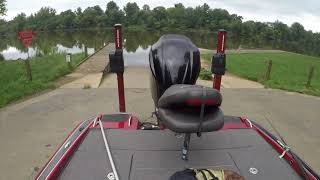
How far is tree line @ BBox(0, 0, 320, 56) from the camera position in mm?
57344

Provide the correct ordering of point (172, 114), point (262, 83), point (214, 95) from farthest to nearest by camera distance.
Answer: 1. point (262, 83)
2. point (172, 114)
3. point (214, 95)

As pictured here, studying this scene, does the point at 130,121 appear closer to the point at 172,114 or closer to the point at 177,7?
the point at 172,114

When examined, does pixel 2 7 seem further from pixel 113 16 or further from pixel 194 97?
pixel 113 16

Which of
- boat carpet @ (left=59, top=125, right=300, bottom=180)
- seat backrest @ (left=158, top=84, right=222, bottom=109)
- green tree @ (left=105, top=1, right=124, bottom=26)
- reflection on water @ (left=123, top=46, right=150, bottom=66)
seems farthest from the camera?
green tree @ (left=105, top=1, right=124, bottom=26)

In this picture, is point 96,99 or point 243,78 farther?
point 243,78

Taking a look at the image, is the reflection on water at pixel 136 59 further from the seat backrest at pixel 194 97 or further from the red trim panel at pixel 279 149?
the seat backrest at pixel 194 97

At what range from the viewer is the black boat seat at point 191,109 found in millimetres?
2234

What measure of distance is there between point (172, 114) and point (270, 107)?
20.9 feet

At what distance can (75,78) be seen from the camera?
12.4 m

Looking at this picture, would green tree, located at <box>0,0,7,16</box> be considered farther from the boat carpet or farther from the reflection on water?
the boat carpet

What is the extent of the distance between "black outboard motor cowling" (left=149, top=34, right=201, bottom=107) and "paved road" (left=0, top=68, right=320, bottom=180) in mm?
2512

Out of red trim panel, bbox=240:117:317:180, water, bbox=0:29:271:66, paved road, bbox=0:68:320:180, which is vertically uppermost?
red trim panel, bbox=240:117:317:180

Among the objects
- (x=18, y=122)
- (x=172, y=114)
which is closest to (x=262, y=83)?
(x=18, y=122)

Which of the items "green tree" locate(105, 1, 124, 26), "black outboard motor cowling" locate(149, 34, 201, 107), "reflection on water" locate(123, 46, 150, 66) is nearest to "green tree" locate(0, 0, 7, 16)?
"reflection on water" locate(123, 46, 150, 66)
